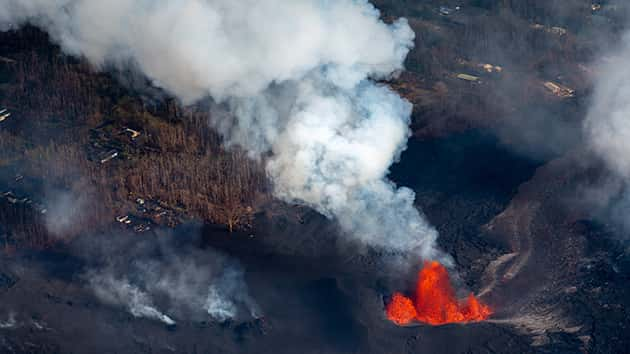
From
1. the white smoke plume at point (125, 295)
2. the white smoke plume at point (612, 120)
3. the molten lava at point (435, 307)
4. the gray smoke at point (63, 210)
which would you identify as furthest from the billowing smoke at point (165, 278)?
the white smoke plume at point (612, 120)

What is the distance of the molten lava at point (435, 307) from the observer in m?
30.3

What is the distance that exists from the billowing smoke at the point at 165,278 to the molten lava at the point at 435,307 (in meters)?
6.82

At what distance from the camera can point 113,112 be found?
41906mm

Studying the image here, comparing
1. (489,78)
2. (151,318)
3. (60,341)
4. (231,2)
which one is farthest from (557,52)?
(60,341)

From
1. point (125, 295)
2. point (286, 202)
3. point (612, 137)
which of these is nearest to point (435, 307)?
point (286, 202)

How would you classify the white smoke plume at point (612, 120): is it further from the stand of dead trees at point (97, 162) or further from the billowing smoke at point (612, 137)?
the stand of dead trees at point (97, 162)

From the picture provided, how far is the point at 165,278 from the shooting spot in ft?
105

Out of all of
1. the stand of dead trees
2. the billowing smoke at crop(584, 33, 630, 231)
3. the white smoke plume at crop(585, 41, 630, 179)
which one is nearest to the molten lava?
the billowing smoke at crop(584, 33, 630, 231)

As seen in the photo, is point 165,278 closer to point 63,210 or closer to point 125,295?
point 125,295

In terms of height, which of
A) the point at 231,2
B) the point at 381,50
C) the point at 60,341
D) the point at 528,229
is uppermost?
the point at 231,2

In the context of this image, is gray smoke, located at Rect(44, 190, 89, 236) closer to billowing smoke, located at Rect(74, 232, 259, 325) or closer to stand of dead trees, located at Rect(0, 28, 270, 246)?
stand of dead trees, located at Rect(0, 28, 270, 246)

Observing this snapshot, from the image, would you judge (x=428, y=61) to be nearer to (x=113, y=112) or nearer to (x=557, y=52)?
(x=557, y=52)

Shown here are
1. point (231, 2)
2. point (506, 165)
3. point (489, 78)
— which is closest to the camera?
point (231, 2)

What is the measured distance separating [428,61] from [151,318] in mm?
32156
